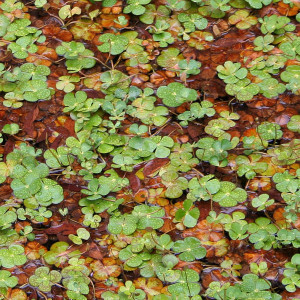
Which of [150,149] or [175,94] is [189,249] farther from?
[175,94]

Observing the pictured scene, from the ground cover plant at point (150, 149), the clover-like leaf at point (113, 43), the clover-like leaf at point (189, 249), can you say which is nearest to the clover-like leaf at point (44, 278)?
the ground cover plant at point (150, 149)

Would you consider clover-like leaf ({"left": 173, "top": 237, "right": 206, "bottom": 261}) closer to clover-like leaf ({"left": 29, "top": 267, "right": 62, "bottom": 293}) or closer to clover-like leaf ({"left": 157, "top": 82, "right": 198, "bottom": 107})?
clover-like leaf ({"left": 29, "top": 267, "right": 62, "bottom": 293})

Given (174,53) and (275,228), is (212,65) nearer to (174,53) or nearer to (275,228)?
(174,53)

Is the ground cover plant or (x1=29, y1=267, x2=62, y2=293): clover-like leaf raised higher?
the ground cover plant

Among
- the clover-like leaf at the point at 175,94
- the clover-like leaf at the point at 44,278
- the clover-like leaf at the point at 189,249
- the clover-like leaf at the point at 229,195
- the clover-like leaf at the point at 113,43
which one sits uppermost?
the clover-like leaf at the point at 113,43

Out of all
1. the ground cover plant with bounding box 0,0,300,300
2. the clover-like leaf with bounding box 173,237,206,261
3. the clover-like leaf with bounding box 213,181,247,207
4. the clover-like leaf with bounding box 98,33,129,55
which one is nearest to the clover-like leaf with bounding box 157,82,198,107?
the ground cover plant with bounding box 0,0,300,300

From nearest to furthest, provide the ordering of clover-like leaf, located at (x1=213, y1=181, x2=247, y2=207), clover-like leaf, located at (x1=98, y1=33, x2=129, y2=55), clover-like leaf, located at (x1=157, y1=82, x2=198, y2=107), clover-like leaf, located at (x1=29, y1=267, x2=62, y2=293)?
clover-like leaf, located at (x1=29, y1=267, x2=62, y2=293) → clover-like leaf, located at (x1=213, y1=181, x2=247, y2=207) → clover-like leaf, located at (x1=157, y1=82, x2=198, y2=107) → clover-like leaf, located at (x1=98, y1=33, x2=129, y2=55)

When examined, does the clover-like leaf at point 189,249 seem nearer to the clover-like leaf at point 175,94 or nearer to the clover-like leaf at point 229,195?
the clover-like leaf at point 229,195

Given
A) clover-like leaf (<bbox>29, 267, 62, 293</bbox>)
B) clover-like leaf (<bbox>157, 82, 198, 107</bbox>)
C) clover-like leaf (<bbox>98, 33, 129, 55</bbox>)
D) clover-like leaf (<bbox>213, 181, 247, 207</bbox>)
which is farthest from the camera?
clover-like leaf (<bbox>98, 33, 129, 55</bbox>)

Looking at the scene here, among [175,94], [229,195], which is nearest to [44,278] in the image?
[229,195]
